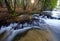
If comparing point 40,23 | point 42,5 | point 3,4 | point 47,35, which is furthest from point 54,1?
point 3,4

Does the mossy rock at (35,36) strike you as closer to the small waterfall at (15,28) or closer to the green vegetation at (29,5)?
the small waterfall at (15,28)

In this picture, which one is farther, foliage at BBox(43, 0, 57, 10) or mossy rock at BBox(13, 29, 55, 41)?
foliage at BBox(43, 0, 57, 10)

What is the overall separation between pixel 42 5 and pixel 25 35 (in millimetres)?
336

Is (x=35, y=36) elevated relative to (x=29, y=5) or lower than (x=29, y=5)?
lower

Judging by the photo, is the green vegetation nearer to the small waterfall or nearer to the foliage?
the foliage

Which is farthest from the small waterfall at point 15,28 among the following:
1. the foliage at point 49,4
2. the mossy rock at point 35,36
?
the foliage at point 49,4

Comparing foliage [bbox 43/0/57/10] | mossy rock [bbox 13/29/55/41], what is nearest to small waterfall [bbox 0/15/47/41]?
mossy rock [bbox 13/29/55/41]

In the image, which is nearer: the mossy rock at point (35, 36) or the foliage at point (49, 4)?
the mossy rock at point (35, 36)

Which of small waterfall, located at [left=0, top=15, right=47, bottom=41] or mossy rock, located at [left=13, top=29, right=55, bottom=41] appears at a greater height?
small waterfall, located at [left=0, top=15, right=47, bottom=41]

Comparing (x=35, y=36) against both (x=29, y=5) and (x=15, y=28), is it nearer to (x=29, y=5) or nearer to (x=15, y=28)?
(x=15, y=28)

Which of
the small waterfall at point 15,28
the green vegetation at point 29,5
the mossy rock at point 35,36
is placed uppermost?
the green vegetation at point 29,5

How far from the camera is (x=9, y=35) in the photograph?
41.9 inches

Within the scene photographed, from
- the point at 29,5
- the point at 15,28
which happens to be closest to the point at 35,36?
the point at 15,28

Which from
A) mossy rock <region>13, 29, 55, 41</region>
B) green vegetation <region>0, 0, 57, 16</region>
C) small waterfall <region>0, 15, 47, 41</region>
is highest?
green vegetation <region>0, 0, 57, 16</region>
